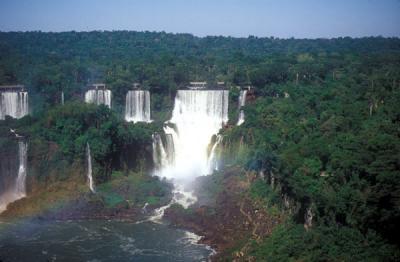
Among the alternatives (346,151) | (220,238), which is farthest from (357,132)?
(220,238)

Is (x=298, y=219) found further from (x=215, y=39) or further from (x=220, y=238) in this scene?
(x=215, y=39)

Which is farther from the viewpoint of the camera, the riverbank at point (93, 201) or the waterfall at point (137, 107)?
the waterfall at point (137, 107)

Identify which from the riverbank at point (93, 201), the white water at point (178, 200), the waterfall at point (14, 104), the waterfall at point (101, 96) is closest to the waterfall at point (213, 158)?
the white water at point (178, 200)

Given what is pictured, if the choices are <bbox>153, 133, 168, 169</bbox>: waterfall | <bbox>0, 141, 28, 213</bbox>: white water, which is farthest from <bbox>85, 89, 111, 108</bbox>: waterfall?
<bbox>0, 141, 28, 213</bbox>: white water

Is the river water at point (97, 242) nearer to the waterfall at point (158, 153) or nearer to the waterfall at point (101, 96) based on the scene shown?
the waterfall at point (158, 153)

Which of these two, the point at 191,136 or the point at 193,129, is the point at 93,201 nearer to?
the point at 191,136

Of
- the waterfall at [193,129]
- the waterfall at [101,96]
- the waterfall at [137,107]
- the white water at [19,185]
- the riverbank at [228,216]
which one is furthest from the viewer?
the waterfall at [137,107]
